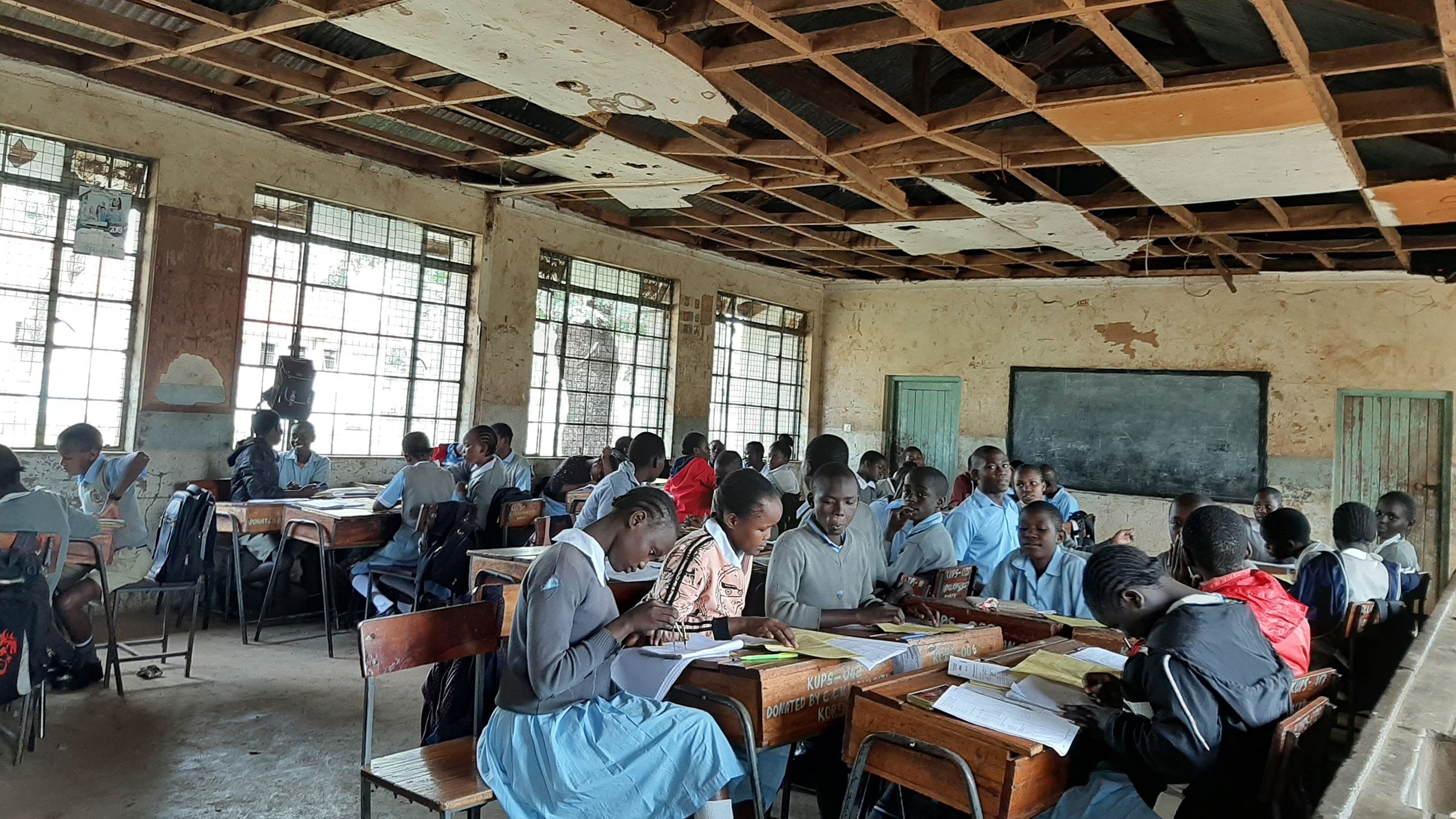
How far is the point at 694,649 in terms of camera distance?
8.20 feet

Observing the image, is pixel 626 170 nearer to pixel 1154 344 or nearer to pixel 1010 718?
pixel 1010 718

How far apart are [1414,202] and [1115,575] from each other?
19.5ft

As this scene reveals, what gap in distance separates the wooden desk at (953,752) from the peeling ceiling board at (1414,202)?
5774mm

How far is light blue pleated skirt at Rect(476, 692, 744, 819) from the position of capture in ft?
7.43

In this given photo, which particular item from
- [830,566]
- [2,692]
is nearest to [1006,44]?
[830,566]

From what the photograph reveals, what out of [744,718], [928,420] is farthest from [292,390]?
[928,420]

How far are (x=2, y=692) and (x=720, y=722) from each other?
282cm

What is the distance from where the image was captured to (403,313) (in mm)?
7879

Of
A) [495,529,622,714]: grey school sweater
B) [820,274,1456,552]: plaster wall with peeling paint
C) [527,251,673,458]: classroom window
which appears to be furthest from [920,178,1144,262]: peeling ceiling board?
[495,529,622,714]: grey school sweater

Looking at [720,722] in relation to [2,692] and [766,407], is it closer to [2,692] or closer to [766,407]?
[2,692]

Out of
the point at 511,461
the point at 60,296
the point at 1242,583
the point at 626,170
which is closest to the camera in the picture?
the point at 1242,583

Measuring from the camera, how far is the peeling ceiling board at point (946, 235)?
8305mm

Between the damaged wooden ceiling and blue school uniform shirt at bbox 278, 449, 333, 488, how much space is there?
237 cm

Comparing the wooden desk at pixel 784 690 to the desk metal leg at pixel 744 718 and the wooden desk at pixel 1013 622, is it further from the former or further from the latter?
the wooden desk at pixel 1013 622
